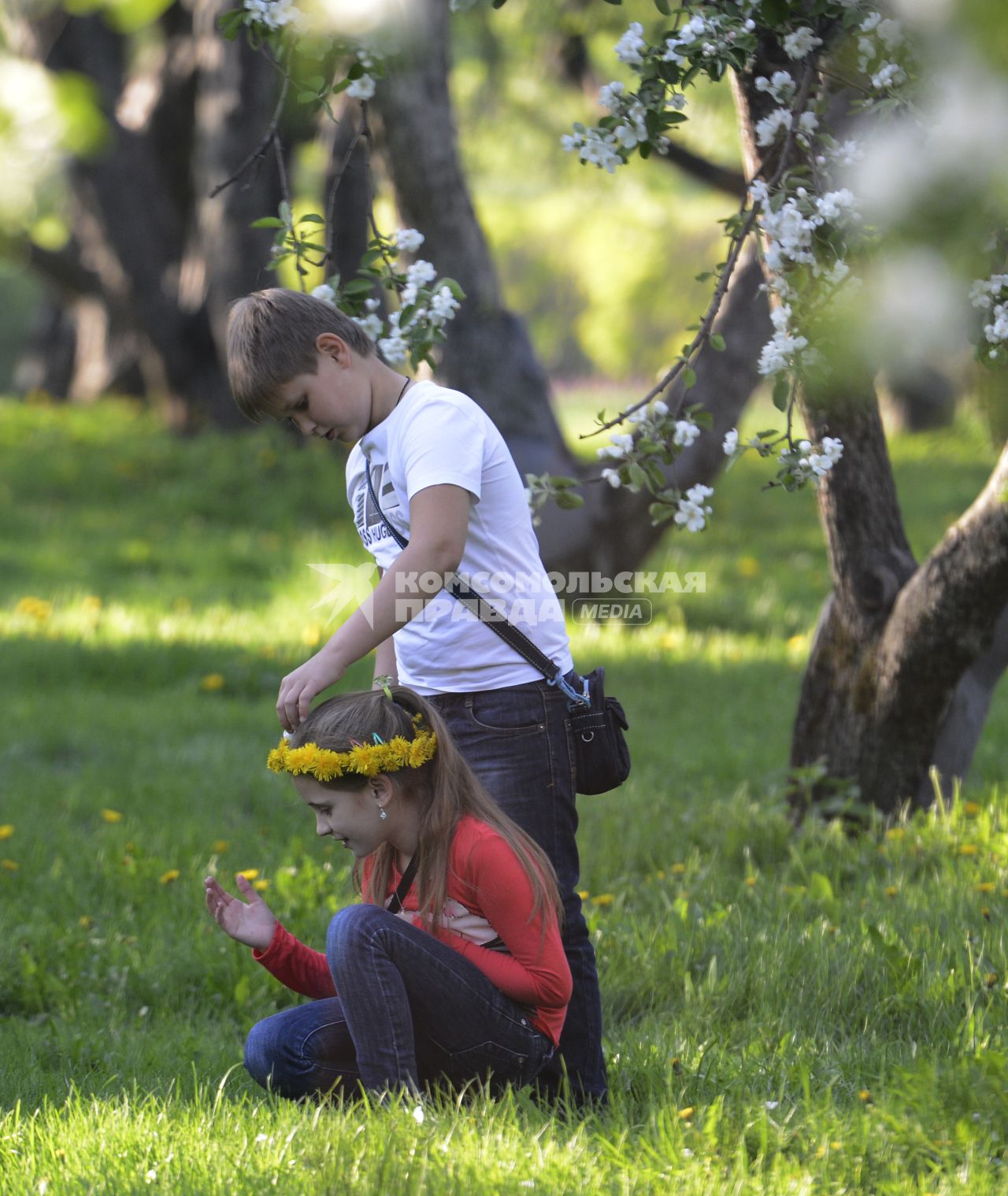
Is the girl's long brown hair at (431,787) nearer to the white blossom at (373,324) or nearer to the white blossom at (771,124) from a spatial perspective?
the white blossom at (373,324)

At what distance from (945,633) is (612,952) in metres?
1.40

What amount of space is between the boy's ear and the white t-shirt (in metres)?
0.14

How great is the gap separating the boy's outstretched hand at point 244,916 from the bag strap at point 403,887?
0.23 metres

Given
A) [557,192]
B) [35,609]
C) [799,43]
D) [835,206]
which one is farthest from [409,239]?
[557,192]

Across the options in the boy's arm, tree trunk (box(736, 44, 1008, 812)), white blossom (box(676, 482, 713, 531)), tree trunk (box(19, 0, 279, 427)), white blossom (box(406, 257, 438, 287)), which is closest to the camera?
the boy's arm

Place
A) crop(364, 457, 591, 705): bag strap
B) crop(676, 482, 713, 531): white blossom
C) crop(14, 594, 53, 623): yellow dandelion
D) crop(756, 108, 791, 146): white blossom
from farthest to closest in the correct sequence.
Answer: crop(14, 594, 53, 623): yellow dandelion, crop(676, 482, 713, 531): white blossom, crop(756, 108, 791, 146): white blossom, crop(364, 457, 591, 705): bag strap

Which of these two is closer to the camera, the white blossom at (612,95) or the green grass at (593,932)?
the green grass at (593,932)

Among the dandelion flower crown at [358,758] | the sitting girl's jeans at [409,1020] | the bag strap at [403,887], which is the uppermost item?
the dandelion flower crown at [358,758]

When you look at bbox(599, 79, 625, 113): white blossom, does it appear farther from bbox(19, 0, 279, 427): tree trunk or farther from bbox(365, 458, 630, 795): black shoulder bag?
bbox(19, 0, 279, 427): tree trunk

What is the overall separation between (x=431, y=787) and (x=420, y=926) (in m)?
0.27

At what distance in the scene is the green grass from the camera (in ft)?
7.61

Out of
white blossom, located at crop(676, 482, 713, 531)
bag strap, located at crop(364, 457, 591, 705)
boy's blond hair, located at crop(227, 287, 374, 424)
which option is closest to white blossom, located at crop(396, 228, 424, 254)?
boy's blond hair, located at crop(227, 287, 374, 424)

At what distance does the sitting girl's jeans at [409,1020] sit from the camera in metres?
2.47

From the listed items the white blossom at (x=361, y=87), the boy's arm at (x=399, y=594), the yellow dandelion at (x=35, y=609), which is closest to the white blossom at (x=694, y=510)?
the boy's arm at (x=399, y=594)
